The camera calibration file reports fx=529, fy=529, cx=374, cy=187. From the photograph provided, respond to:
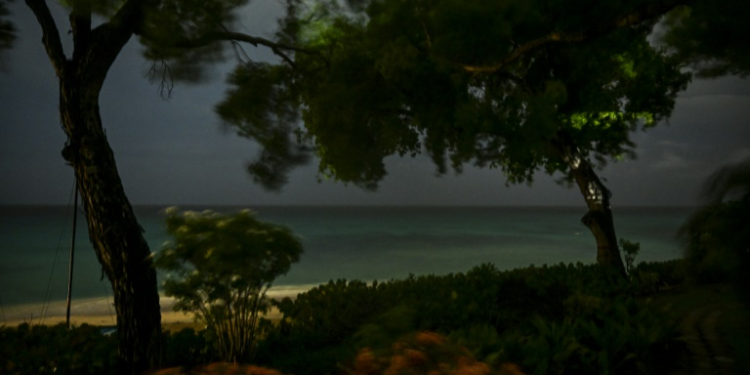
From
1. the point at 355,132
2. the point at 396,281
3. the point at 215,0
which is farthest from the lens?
the point at 355,132

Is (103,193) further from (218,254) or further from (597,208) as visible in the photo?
(597,208)

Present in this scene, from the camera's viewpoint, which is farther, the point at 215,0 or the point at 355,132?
the point at 355,132

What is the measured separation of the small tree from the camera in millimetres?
5785

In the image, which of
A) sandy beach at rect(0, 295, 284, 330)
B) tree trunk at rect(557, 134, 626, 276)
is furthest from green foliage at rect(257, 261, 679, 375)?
sandy beach at rect(0, 295, 284, 330)

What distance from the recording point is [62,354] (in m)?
5.98

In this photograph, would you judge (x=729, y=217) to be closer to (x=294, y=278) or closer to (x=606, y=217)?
(x=606, y=217)

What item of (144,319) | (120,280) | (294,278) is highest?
(120,280)

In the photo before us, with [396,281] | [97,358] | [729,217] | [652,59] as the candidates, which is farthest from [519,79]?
[729,217]

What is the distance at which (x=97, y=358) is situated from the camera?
5996mm

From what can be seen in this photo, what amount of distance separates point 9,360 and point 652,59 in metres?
13.7

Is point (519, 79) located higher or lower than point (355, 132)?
higher

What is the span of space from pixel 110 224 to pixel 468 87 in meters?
8.82

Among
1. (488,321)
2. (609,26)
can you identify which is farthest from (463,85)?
(488,321)

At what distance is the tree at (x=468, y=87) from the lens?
8.62m
